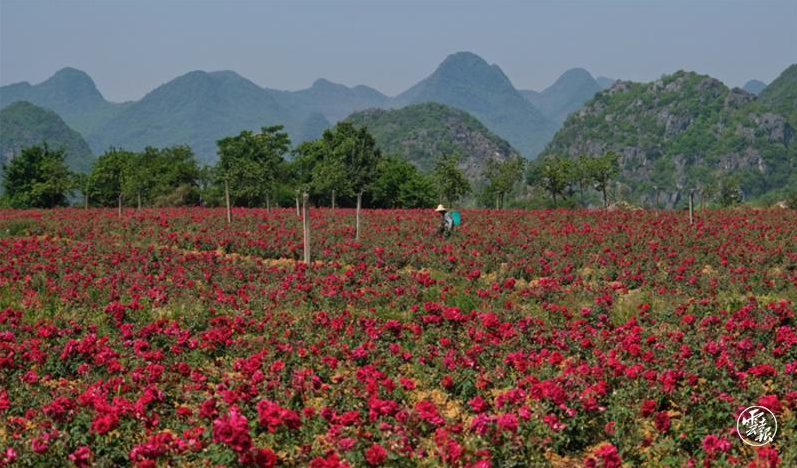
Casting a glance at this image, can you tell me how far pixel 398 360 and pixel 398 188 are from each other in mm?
55559

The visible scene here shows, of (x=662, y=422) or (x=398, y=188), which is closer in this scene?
(x=662, y=422)

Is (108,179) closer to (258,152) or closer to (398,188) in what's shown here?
(258,152)

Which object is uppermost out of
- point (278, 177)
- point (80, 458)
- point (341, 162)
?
point (341, 162)

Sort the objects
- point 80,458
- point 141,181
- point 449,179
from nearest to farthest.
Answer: point 80,458, point 449,179, point 141,181

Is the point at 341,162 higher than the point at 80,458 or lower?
higher

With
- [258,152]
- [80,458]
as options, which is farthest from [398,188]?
[80,458]

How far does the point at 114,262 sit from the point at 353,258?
5981mm

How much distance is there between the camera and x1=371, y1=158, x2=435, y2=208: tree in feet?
202

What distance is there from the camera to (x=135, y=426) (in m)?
6.18

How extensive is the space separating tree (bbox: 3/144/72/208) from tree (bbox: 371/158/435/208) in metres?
27.7

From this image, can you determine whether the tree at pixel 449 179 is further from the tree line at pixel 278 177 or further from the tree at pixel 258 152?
the tree at pixel 258 152

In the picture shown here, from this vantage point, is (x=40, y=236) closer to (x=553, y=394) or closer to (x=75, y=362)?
(x=75, y=362)

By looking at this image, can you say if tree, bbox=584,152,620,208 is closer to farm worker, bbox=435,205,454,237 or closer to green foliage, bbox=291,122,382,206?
green foliage, bbox=291,122,382,206

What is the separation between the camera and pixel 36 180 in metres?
63.7
